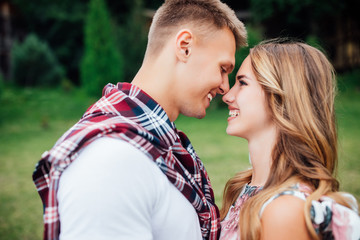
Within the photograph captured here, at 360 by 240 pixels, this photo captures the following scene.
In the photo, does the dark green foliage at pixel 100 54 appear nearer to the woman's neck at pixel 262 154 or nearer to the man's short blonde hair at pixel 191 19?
the man's short blonde hair at pixel 191 19

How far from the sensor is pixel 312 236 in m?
1.64

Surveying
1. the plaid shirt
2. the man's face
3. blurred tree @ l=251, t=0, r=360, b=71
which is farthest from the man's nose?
blurred tree @ l=251, t=0, r=360, b=71

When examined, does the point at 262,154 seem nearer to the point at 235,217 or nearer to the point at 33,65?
the point at 235,217

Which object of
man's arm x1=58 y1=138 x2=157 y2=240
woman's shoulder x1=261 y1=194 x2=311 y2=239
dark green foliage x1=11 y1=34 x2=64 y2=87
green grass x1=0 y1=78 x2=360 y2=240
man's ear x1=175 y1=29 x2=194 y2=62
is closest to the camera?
man's arm x1=58 y1=138 x2=157 y2=240

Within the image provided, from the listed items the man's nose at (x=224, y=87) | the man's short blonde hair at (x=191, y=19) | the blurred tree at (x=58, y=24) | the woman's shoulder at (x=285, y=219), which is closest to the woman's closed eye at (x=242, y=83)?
the man's nose at (x=224, y=87)

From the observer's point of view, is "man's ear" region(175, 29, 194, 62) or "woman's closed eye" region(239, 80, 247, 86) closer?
"man's ear" region(175, 29, 194, 62)

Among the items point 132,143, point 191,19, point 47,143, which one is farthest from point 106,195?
point 47,143

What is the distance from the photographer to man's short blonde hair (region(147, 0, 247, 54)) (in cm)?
204

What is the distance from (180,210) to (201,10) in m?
1.21

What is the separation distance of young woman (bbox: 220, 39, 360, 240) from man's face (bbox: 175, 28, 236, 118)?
16 centimetres

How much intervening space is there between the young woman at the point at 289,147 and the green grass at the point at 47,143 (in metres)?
0.79

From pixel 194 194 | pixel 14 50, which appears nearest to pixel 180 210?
pixel 194 194

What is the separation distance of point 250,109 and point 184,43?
591 millimetres

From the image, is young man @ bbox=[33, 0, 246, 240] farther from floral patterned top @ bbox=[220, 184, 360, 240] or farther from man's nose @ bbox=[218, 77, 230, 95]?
floral patterned top @ bbox=[220, 184, 360, 240]
